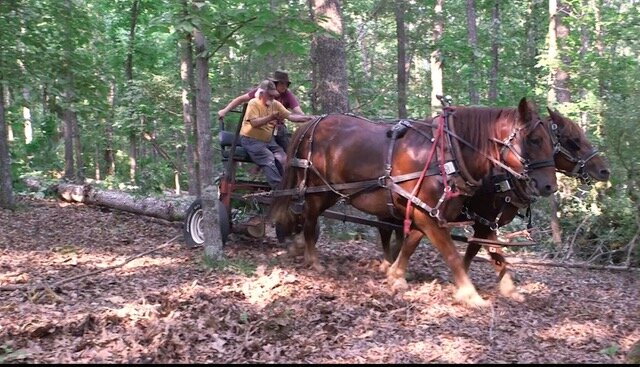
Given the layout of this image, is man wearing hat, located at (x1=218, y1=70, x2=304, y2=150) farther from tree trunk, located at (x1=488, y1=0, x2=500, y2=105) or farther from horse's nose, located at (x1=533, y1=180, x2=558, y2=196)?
tree trunk, located at (x1=488, y1=0, x2=500, y2=105)

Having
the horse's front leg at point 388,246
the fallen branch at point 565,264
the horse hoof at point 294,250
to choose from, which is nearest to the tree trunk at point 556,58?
the fallen branch at point 565,264

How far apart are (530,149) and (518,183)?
375 millimetres

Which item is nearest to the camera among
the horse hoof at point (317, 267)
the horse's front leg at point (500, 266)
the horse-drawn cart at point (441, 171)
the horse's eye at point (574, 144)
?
the horse-drawn cart at point (441, 171)

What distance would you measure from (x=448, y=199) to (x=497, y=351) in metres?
1.90

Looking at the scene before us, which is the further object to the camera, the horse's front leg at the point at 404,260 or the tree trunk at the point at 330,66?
the tree trunk at the point at 330,66

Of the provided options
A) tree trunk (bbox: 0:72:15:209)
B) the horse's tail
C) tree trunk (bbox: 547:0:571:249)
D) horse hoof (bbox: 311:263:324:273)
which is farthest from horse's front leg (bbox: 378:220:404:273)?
tree trunk (bbox: 0:72:15:209)

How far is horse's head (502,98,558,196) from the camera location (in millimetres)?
5843

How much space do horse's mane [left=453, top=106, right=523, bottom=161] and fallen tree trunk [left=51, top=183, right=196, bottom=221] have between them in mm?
5403

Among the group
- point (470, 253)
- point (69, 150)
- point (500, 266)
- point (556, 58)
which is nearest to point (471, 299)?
point (500, 266)

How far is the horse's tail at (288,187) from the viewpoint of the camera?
7.54m

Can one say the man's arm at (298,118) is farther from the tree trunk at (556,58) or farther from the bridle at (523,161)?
the tree trunk at (556,58)

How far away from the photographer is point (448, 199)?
6.00 meters

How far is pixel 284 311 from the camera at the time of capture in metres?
5.07

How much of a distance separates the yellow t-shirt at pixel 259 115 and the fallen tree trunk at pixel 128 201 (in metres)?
2.61
